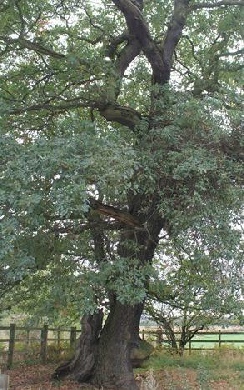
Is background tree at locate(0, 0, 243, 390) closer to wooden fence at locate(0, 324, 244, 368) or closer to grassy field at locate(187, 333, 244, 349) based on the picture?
wooden fence at locate(0, 324, 244, 368)

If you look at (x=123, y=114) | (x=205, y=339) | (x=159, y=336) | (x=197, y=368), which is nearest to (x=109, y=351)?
(x=197, y=368)

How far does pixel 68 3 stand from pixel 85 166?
6.54 metres

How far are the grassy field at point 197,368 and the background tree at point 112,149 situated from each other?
4.14ft

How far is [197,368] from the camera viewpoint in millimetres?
10734

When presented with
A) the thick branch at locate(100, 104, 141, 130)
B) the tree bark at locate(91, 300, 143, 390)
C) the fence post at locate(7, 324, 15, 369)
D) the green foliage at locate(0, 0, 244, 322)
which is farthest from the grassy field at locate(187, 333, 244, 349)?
the thick branch at locate(100, 104, 141, 130)

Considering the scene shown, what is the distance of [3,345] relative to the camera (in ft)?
46.8

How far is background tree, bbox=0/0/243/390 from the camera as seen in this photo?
6359mm

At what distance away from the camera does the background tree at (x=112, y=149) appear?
20.9 feet

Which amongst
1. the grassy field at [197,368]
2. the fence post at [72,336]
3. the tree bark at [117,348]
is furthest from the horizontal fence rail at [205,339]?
the tree bark at [117,348]

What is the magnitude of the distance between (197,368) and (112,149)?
6421mm

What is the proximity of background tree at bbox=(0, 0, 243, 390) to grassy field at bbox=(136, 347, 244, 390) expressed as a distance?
1261mm

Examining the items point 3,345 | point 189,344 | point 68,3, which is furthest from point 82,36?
Answer: point 189,344

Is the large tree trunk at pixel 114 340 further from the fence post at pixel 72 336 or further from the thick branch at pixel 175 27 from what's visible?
the fence post at pixel 72 336

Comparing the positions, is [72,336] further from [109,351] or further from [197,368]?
[197,368]
